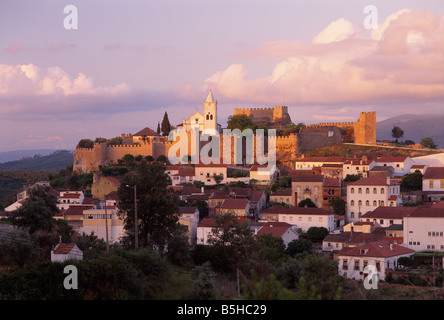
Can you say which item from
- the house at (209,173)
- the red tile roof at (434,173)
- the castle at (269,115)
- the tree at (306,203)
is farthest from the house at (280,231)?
the castle at (269,115)

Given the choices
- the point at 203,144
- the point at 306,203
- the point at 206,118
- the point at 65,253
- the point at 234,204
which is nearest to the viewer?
the point at 65,253

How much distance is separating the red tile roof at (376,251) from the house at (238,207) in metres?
10.2

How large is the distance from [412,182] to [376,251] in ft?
56.8

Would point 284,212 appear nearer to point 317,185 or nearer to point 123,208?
point 317,185

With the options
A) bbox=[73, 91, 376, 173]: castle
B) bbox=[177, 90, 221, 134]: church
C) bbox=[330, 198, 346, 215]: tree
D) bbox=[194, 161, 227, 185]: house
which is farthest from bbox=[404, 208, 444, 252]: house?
bbox=[177, 90, 221, 134]: church

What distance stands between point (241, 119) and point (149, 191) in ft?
132

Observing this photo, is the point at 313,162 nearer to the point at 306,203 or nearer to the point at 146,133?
the point at 306,203

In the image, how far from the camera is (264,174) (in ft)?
156

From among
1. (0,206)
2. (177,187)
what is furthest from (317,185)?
(0,206)

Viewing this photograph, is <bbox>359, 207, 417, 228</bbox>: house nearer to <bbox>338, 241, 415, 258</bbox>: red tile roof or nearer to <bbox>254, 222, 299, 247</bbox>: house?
<bbox>254, 222, 299, 247</bbox>: house

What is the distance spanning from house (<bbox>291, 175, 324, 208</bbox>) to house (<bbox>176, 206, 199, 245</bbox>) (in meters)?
7.65

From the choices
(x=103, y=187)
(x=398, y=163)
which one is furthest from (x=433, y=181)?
(x=103, y=187)

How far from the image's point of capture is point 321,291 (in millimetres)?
12969

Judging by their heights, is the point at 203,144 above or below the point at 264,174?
above
